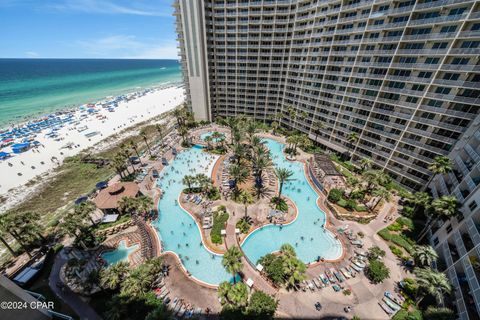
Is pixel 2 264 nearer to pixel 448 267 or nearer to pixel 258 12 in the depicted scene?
pixel 448 267

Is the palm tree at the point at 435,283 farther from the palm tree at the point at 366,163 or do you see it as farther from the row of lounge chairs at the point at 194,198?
the row of lounge chairs at the point at 194,198

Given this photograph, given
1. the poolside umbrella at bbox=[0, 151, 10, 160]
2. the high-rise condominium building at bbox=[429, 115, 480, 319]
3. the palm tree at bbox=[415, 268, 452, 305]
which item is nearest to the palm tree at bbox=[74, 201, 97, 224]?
the palm tree at bbox=[415, 268, 452, 305]

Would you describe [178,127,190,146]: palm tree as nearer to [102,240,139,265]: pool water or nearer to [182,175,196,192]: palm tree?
[182,175,196,192]: palm tree

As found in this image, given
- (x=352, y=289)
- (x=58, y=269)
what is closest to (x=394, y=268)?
(x=352, y=289)

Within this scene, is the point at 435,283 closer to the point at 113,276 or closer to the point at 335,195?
the point at 335,195

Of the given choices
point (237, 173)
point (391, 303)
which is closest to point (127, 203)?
point (237, 173)
